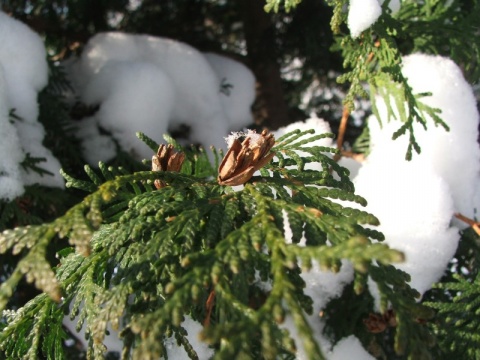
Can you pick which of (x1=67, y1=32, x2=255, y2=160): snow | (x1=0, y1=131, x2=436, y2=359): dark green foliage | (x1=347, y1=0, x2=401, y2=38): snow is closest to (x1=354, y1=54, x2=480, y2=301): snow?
(x1=0, y1=131, x2=436, y2=359): dark green foliage

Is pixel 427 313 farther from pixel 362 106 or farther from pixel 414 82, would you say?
pixel 362 106

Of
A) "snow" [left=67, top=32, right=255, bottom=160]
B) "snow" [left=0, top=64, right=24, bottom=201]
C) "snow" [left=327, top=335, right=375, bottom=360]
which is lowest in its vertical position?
"snow" [left=327, top=335, right=375, bottom=360]

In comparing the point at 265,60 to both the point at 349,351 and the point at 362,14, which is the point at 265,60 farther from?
the point at 349,351

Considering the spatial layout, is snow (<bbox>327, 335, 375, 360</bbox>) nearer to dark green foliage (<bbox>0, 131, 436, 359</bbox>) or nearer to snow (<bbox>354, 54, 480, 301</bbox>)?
snow (<bbox>354, 54, 480, 301</bbox>)

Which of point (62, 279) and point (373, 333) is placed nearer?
point (62, 279)

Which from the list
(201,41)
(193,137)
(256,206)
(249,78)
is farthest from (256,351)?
(201,41)

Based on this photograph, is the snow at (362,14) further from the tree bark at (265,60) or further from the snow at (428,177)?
the tree bark at (265,60)
